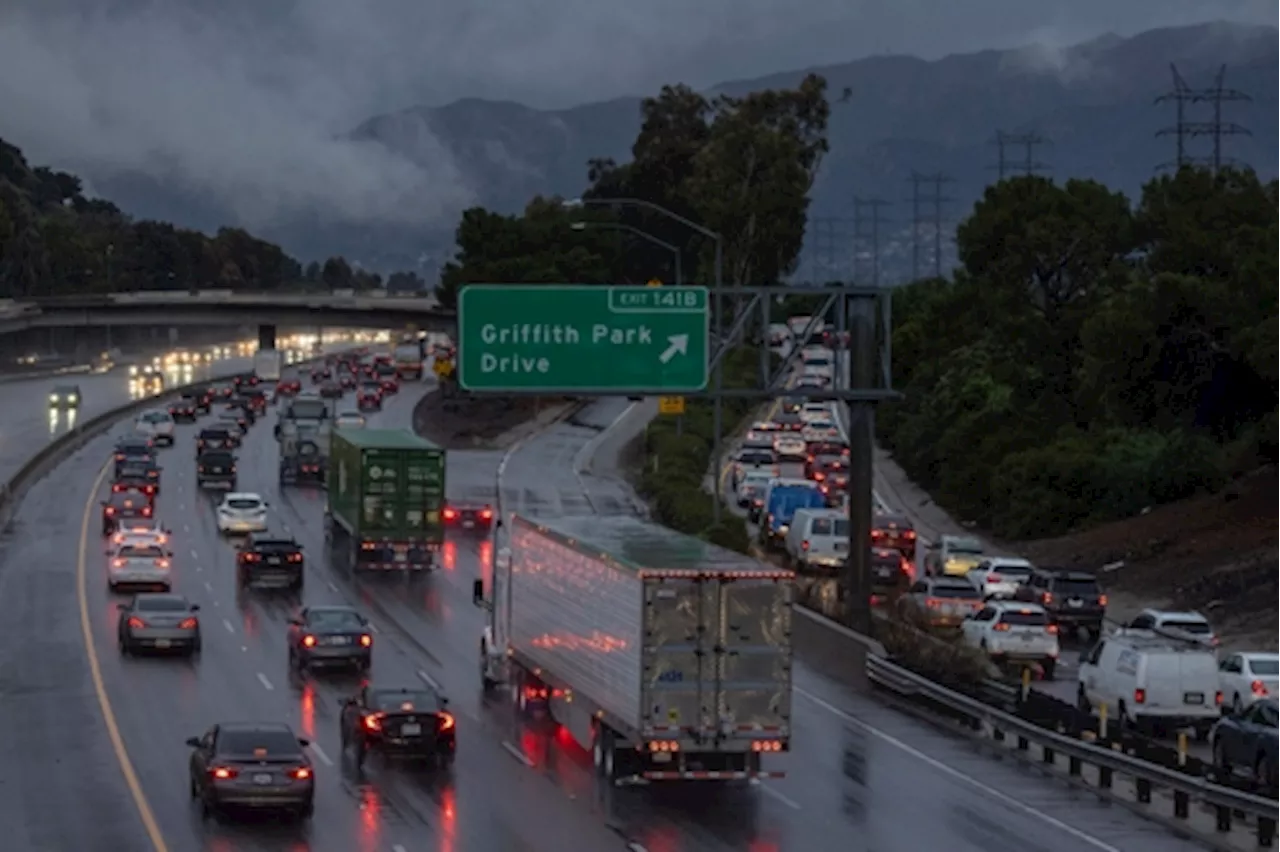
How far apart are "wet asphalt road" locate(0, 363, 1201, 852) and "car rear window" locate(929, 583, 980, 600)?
933 centimetres

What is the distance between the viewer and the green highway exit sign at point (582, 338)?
142 ft

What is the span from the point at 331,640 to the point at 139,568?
631 inches

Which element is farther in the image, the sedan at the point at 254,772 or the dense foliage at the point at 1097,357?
the dense foliage at the point at 1097,357

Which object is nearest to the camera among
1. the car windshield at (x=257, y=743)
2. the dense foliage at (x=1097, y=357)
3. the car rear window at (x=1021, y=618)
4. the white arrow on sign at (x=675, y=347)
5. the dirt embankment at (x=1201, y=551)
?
the car windshield at (x=257, y=743)

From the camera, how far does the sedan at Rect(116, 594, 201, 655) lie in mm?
47094

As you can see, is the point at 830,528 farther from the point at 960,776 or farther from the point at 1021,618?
the point at 960,776

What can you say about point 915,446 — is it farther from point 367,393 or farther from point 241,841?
point 241,841

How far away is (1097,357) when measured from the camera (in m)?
74.9

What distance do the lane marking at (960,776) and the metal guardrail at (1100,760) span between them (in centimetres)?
136

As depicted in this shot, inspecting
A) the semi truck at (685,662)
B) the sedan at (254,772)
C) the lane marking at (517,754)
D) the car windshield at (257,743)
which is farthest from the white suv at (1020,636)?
the sedan at (254,772)

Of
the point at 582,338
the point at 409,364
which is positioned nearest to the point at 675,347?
the point at 582,338

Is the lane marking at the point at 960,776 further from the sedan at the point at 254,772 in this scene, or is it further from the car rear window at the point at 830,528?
the car rear window at the point at 830,528

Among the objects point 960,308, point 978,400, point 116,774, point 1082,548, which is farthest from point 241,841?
point 960,308

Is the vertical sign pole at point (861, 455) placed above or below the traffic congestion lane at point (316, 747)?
above
